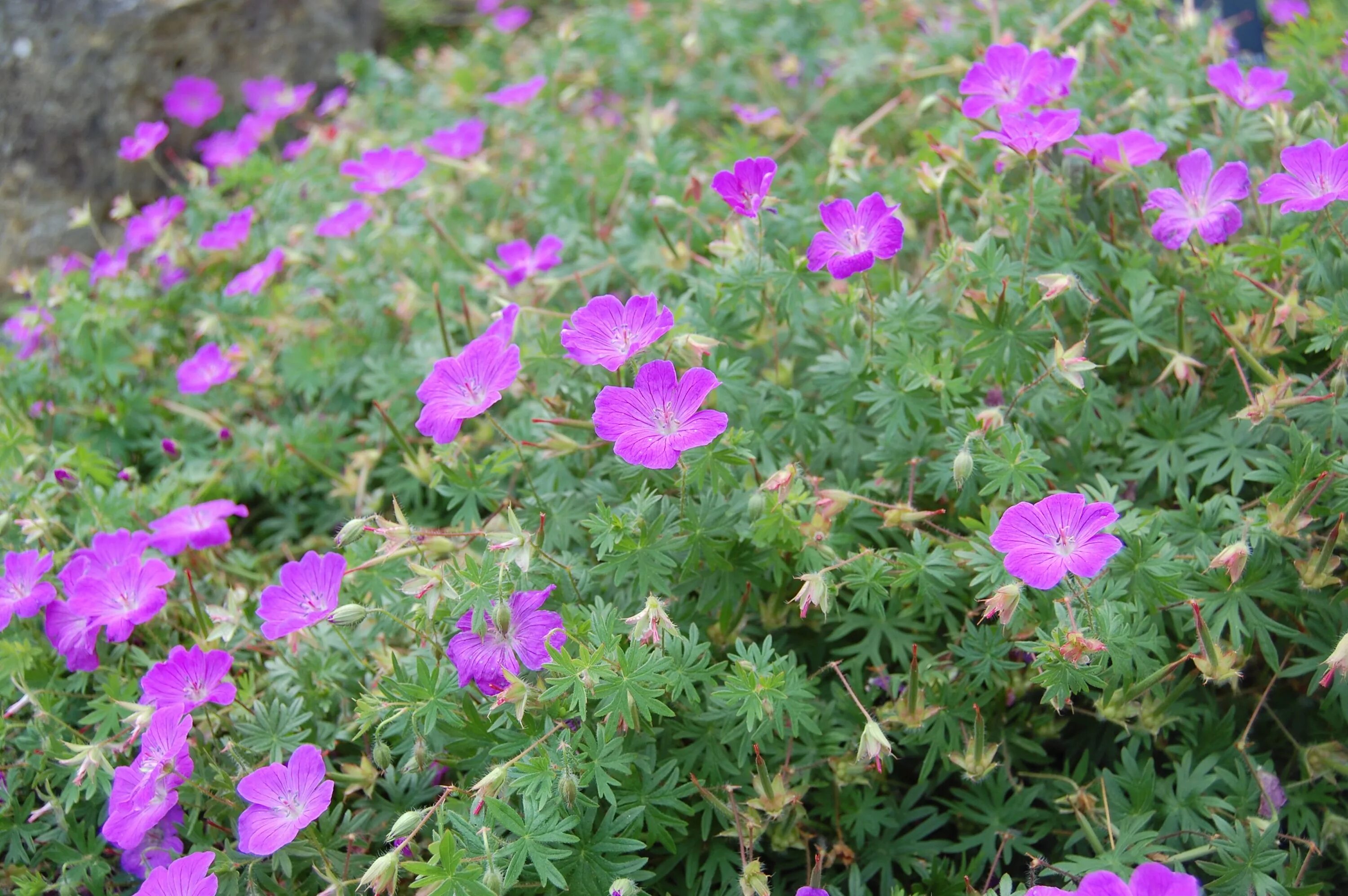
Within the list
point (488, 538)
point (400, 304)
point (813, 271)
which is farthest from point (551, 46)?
point (488, 538)

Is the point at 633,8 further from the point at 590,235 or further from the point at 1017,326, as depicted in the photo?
the point at 1017,326

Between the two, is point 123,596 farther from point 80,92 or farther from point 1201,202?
point 80,92

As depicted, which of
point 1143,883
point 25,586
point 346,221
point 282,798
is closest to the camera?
point 1143,883

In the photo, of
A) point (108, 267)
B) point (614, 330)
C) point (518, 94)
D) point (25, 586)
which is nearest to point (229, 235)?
point (108, 267)

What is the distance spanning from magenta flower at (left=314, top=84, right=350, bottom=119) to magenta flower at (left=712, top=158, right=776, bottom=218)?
2.61 meters

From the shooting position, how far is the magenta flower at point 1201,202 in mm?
1886

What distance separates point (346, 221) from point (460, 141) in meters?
0.43

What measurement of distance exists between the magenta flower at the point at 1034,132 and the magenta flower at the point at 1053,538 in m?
0.73

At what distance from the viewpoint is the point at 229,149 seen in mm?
3723

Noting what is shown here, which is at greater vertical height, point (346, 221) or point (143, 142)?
point (143, 142)

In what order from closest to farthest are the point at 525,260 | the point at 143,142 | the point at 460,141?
the point at 525,260 < the point at 460,141 < the point at 143,142

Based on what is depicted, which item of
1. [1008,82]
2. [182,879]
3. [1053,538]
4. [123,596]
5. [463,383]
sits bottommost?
[182,879]

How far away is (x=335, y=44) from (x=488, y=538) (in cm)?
358

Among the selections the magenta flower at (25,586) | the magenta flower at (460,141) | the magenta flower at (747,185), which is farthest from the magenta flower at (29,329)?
the magenta flower at (747,185)
